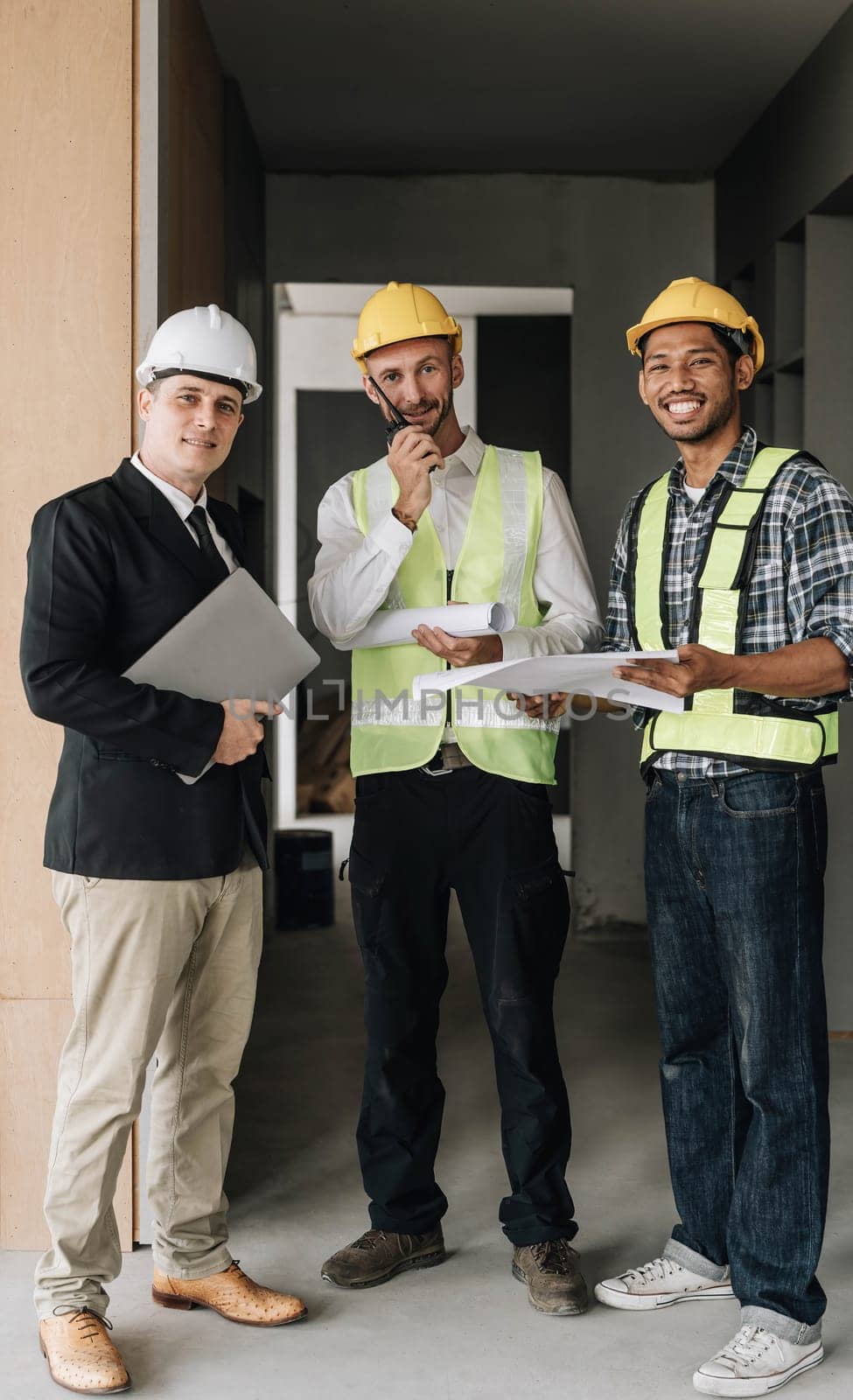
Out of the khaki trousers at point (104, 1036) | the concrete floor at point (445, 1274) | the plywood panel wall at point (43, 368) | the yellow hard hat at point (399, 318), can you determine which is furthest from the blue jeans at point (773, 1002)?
the plywood panel wall at point (43, 368)

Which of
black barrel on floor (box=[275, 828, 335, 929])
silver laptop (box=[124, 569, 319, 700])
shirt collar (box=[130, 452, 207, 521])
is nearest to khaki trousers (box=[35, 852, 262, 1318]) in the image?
silver laptop (box=[124, 569, 319, 700])

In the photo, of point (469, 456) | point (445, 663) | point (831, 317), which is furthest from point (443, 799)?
point (831, 317)

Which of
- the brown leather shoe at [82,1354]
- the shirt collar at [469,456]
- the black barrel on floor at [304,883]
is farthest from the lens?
the black barrel on floor at [304,883]

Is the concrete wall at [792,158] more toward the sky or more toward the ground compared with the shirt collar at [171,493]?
more toward the sky

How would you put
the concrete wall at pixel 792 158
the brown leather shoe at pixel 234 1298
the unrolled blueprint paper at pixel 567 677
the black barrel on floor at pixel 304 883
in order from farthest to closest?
the black barrel on floor at pixel 304 883 → the concrete wall at pixel 792 158 → the brown leather shoe at pixel 234 1298 → the unrolled blueprint paper at pixel 567 677

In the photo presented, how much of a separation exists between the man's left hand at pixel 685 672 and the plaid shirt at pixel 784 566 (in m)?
0.16

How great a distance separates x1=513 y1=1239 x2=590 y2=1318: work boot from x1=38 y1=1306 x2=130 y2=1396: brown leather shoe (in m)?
0.83

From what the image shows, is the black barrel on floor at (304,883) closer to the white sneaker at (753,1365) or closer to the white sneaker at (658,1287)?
the white sneaker at (658,1287)

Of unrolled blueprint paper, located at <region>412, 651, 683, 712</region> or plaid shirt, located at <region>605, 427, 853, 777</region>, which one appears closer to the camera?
unrolled blueprint paper, located at <region>412, 651, 683, 712</region>

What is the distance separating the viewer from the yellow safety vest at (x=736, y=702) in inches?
95.3

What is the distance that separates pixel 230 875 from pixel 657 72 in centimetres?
393

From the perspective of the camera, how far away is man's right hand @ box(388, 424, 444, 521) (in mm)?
2545

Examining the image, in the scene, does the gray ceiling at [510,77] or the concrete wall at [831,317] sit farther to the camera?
the concrete wall at [831,317]

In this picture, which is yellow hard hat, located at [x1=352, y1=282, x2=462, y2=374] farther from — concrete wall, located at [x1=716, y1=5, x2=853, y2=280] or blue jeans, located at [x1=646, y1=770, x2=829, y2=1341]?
concrete wall, located at [x1=716, y1=5, x2=853, y2=280]
